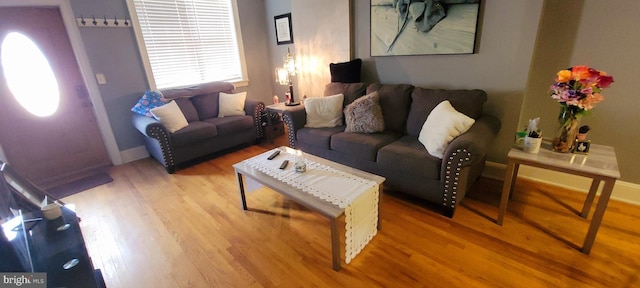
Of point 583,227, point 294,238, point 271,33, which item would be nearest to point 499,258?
point 583,227

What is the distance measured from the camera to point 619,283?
1.52 meters

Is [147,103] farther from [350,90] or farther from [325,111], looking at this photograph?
[350,90]

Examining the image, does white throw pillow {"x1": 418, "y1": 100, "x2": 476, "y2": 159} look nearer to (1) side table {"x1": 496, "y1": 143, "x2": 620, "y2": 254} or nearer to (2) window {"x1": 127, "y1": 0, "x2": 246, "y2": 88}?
(1) side table {"x1": 496, "y1": 143, "x2": 620, "y2": 254}

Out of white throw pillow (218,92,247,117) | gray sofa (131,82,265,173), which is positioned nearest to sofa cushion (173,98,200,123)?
gray sofa (131,82,265,173)

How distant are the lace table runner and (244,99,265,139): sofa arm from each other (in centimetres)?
189

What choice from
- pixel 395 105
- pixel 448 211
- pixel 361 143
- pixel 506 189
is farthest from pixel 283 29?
pixel 506 189

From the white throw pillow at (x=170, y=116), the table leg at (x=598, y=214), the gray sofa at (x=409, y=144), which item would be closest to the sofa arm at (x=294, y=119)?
the gray sofa at (x=409, y=144)

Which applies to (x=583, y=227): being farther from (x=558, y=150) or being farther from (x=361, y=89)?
(x=361, y=89)

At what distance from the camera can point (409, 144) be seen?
2418 millimetres

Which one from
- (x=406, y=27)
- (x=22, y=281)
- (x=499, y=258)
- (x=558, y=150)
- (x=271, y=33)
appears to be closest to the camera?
(x=22, y=281)

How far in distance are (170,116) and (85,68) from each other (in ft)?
3.64

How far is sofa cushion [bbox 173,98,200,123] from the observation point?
3.62m

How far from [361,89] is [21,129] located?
379 centimetres

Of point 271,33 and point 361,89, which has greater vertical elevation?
point 271,33
